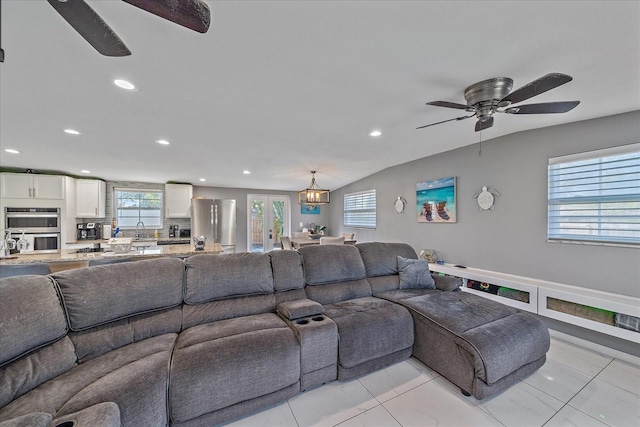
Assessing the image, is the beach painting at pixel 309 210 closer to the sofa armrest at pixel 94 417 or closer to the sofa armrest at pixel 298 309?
the sofa armrest at pixel 298 309

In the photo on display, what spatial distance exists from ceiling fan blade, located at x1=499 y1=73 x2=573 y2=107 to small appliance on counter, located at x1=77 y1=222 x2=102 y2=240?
23.9ft

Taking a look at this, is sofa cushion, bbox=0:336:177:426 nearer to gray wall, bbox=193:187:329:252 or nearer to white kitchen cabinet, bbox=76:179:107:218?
white kitchen cabinet, bbox=76:179:107:218

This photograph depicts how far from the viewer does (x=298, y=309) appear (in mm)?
2010

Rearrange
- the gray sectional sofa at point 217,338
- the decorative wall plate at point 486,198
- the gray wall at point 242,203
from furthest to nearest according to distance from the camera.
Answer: the gray wall at point 242,203, the decorative wall plate at point 486,198, the gray sectional sofa at point 217,338

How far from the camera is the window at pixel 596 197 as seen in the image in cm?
230

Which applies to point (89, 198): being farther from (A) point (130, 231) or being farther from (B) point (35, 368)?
(B) point (35, 368)

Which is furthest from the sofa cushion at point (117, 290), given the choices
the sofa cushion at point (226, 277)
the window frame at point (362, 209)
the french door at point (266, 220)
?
the french door at point (266, 220)

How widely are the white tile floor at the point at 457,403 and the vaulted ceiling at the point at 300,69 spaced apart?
8.07 ft

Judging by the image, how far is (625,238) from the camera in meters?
2.32

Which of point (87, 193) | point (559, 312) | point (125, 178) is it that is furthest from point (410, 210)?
point (87, 193)

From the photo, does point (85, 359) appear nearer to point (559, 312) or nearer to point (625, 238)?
point (559, 312)

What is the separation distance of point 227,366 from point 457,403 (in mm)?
1687

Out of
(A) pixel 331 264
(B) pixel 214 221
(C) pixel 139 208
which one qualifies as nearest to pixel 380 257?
(A) pixel 331 264

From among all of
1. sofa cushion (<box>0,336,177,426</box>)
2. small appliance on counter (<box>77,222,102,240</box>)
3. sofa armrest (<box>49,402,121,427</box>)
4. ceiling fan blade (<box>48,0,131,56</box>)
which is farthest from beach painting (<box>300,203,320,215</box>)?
sofa armrest (<box>49,402,121,427</box>)
